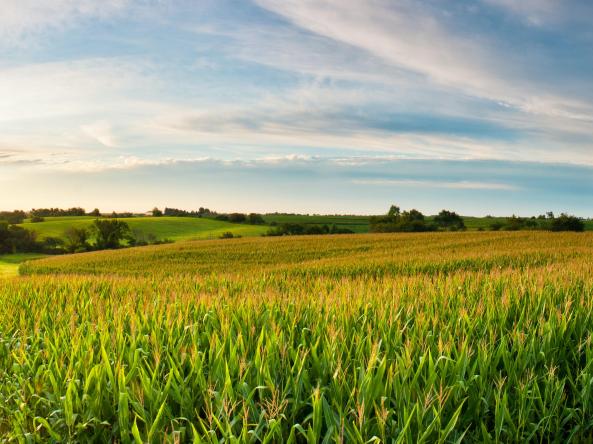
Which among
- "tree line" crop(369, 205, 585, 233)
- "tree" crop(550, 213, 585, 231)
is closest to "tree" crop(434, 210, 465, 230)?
"tree line" crop(369, 205, 585, 233)

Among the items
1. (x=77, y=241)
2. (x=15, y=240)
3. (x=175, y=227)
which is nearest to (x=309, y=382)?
(x=77, y=241)

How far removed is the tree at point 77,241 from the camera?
68.6 m

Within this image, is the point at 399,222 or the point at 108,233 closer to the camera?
the point at 108,233

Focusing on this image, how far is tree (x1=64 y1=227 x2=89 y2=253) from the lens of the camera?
2699 inches

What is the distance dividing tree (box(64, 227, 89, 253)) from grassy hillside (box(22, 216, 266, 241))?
341 inches

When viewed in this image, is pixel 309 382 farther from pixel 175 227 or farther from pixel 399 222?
pixel 175 227

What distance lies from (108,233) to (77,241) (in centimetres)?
475

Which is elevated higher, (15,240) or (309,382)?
(309,382)

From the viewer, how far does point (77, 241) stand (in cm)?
6962

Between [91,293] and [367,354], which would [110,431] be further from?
[91,293]

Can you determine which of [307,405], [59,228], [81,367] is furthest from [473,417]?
[59,228]

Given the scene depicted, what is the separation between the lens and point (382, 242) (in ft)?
148

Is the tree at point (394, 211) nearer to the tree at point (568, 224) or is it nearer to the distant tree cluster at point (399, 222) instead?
the distant tree cluster at point (399, 222)

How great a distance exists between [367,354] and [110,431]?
2.18 m
